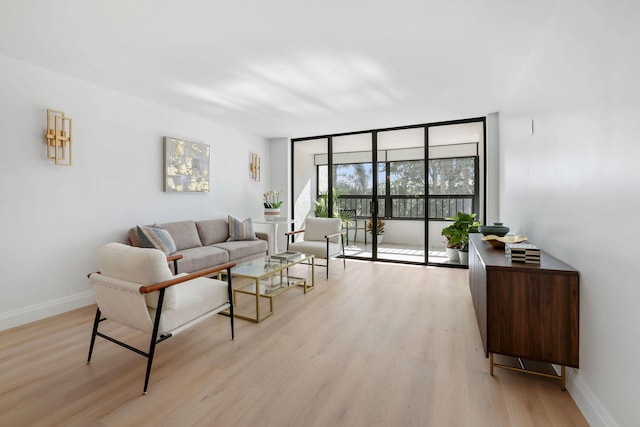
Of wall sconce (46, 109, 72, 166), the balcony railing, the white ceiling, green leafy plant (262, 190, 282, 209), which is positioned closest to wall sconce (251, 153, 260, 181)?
green leafy plant (262, 190, 282, 209)

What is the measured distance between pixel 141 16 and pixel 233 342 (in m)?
2.60

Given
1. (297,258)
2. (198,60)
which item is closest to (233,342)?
(297,258)

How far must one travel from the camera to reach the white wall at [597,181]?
4.29 ft

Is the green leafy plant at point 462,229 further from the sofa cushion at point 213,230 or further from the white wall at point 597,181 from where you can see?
the sofa cushion at point 213,230

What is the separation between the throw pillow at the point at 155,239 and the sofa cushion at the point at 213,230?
2.90ft

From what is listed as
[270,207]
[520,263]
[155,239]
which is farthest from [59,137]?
[520,263]

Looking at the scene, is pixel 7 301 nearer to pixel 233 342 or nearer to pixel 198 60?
pixel 233 342

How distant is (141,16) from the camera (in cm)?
218

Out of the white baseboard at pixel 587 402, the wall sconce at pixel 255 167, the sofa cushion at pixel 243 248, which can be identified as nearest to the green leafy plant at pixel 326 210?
the wall sconce at pixel 255 167

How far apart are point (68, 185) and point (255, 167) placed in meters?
3.15

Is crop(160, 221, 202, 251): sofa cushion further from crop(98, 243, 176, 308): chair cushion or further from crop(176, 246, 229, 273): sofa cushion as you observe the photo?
crop(98, 243, 176, 308): chair cushion

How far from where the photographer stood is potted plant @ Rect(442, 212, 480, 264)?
16.0 ft

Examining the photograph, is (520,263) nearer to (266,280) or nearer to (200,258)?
(266,280)

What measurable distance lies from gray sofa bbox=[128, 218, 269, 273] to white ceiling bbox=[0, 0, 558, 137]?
1754 millimetres
